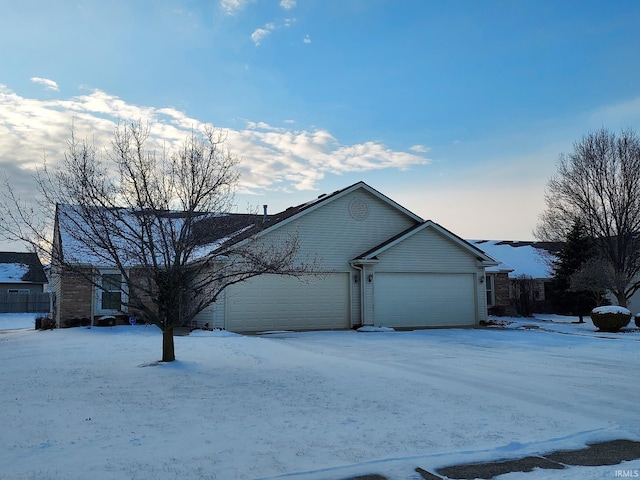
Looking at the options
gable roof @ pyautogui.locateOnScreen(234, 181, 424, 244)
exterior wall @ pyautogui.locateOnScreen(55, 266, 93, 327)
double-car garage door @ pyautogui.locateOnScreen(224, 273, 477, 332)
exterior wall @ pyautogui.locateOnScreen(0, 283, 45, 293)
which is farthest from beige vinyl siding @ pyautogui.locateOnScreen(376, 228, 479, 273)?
exterior wall @ pyautogui.locateOnScreen(0, 283, 45, 293)

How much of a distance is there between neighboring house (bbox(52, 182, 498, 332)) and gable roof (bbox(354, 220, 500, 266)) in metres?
0.04

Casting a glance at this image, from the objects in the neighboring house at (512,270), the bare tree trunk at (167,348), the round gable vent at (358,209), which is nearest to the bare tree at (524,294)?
the neighboring house at (512,270)

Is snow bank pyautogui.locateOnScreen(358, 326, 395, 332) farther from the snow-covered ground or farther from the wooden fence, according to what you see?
the wooden fence

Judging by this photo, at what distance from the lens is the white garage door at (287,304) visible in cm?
1991

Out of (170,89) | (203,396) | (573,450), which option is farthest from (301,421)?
(170,89)

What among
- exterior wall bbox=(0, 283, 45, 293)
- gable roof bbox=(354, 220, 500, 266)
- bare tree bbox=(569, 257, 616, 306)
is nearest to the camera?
gable roof bbox=(354, 220, 500, 266)

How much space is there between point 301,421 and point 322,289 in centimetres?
1475

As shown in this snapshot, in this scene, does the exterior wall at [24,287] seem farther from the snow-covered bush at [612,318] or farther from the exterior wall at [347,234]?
the snow-covered bush at [612,318]

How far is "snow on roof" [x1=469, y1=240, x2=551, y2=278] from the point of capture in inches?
1388

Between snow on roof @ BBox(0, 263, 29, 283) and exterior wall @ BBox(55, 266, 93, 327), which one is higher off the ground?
snow on roof @ BBox(0, 263, 29, 283)

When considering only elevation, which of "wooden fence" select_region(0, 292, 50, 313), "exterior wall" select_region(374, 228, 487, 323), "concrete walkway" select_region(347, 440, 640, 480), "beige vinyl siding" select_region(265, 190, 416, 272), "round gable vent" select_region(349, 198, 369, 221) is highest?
"round gable vent" select_region(349, 198, 369, 221)

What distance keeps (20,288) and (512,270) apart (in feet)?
123

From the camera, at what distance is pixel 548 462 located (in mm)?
5367

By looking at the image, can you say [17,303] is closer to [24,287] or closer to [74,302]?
[24,287]
